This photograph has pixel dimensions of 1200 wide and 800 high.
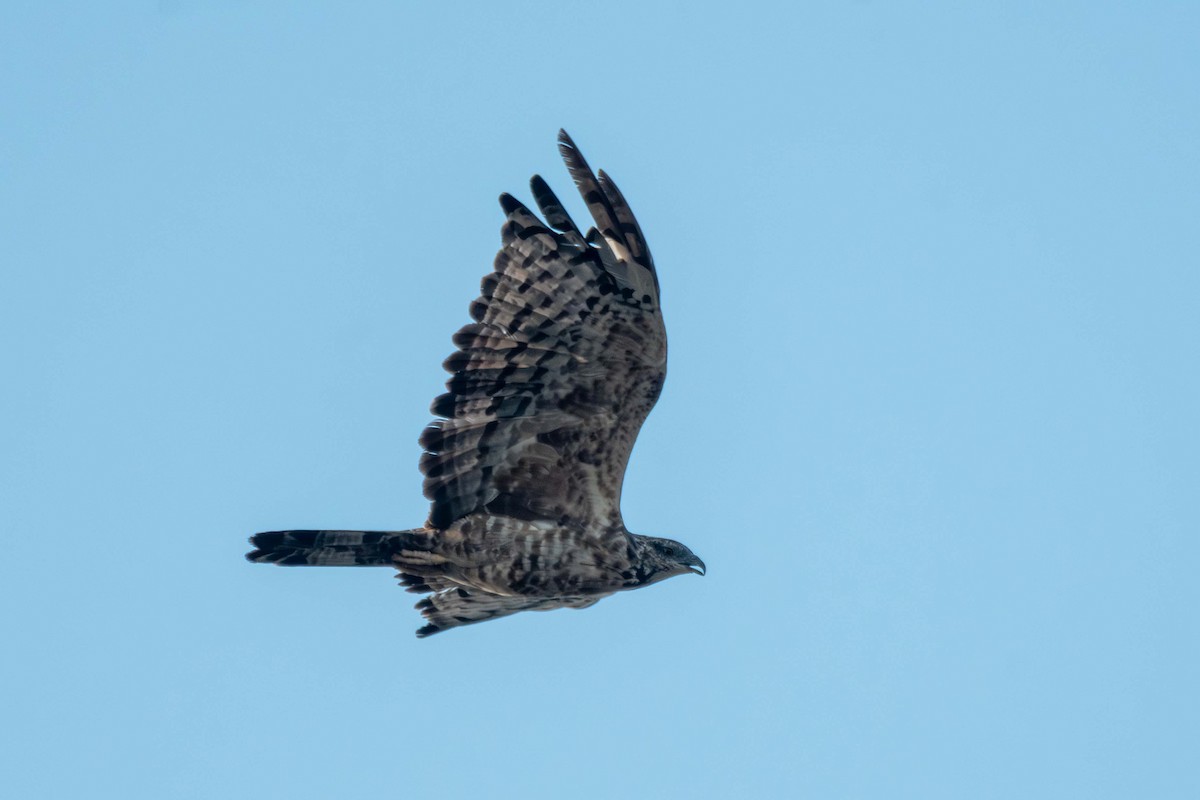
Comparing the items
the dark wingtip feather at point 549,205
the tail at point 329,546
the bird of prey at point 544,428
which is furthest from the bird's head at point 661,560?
the dark wingtip feather at point 549,205

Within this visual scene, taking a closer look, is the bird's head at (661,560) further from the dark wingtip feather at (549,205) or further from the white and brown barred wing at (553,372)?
the dark wingtip feather at (549,205)

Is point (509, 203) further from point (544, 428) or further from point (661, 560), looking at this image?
point (661, 560)

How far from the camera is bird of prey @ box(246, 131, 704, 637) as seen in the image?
40.8 feet

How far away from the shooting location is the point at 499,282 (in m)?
12.6

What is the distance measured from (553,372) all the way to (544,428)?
440 mm

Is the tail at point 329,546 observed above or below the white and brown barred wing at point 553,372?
below

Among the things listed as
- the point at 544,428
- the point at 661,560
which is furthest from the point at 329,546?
the point at 661,560

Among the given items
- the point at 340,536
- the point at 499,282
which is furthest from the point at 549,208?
the point at 340,536

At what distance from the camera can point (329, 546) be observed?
12867 millimetres

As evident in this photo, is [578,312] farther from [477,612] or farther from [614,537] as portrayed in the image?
[477,612]

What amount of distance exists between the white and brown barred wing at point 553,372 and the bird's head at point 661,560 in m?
0.34

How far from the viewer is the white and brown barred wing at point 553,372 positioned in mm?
12406

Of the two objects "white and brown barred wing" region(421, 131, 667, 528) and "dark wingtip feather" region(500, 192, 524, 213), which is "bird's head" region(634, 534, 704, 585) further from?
"dark wingtip feather" region(500, 192, 524, 213)

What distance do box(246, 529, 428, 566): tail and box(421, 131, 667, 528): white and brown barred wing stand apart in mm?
338
